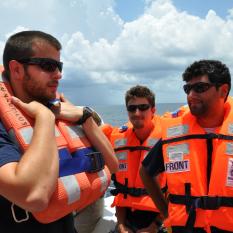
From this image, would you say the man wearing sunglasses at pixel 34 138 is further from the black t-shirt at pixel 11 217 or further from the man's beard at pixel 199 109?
the man's beard at pixel 199 109

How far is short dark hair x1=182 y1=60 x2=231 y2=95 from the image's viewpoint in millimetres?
3572

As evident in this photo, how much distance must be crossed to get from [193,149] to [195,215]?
657 mm

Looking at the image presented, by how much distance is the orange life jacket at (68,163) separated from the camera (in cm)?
218

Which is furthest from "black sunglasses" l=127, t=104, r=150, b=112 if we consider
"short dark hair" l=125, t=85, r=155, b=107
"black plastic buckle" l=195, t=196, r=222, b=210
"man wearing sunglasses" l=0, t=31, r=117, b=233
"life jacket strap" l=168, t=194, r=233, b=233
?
"man wearing sunglasses" l=0, t=31, r=117, b=233

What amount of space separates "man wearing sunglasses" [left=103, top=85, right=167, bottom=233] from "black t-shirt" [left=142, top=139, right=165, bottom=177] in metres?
0.72

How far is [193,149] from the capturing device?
11.6 ft

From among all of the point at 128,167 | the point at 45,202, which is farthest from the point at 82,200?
the point at 128,167

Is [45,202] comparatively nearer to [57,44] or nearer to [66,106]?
[66,106]

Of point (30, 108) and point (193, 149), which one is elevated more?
point (30, 108)

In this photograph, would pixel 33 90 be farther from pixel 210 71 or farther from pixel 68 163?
A: pixel 210 71

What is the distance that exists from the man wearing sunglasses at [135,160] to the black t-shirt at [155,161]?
2.37 feet

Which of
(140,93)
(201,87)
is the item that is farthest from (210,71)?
(140,93)

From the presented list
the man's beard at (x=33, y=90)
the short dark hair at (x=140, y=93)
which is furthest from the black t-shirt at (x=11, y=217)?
the short dark hair at (x=140, y=93)

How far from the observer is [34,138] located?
206cm
